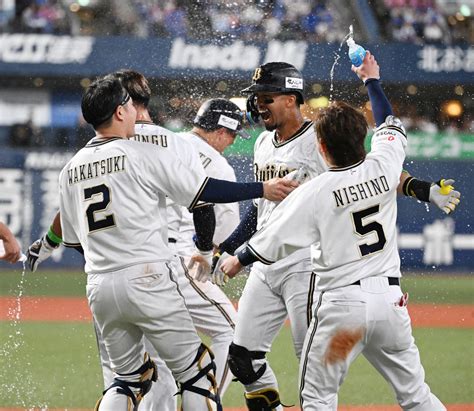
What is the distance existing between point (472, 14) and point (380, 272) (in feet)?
50.7

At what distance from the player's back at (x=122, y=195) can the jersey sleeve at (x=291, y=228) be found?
437 millimetres

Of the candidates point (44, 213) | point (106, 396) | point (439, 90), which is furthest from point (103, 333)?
point (439, 90)

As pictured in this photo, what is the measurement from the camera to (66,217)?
471cm

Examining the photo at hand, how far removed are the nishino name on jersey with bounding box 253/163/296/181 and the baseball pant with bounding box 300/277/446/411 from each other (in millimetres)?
1017

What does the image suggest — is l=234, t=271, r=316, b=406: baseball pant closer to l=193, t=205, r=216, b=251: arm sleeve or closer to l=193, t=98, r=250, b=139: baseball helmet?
l=193, t=205, r=216, b=251: arm sleeve

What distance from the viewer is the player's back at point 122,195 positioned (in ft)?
14.5

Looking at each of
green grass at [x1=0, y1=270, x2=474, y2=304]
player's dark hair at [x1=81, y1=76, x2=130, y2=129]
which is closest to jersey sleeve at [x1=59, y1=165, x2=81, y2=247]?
player's dark hair at [x1=81, y1=76, x2=130, y2=129]

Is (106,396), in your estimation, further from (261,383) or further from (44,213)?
(44,213)

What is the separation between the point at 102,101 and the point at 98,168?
13.3 inches

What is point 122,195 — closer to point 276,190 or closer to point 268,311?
point 276,190

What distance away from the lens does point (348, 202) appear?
168 inches

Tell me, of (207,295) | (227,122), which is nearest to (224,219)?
(227,122)

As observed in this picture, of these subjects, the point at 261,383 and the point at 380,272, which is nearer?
the point at 380,272

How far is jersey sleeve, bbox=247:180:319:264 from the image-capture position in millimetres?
4305
